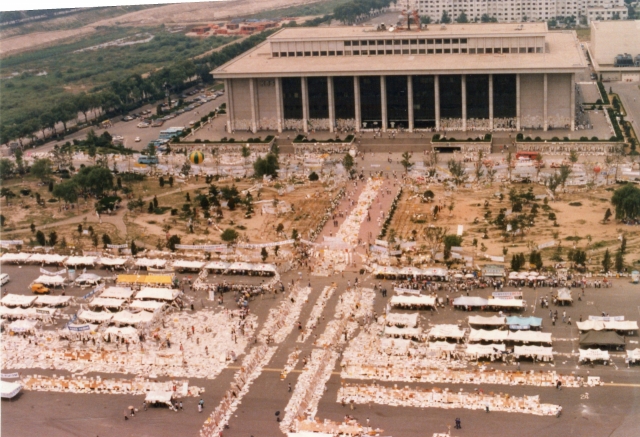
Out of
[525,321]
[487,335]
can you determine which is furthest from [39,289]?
[525,321]

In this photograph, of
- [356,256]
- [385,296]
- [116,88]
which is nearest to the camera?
[385,296]

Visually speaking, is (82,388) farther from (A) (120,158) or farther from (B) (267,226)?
(A) (120,158)

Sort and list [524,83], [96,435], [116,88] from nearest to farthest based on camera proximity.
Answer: [96,435]
[524,83]
[116,88]

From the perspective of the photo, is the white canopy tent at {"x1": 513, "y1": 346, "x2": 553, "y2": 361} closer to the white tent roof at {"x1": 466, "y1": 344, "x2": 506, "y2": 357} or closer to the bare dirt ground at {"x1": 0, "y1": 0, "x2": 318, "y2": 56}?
the white tent roof at {"x1": 466, "y1": 344, "x2": 506, "y2": 357}

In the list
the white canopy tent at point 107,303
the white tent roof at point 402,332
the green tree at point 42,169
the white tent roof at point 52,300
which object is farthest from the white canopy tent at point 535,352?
the green tree at point 42,169

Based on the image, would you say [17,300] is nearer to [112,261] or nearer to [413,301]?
[112,261]

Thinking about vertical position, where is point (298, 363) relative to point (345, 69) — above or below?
below

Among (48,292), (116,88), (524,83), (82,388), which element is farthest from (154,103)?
(82,388)

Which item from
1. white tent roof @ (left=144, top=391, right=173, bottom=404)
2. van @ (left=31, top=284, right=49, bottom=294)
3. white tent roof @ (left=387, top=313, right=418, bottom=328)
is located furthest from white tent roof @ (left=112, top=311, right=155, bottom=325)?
white tent roof @ (left=387, top=313, right=418, bottom=328)
